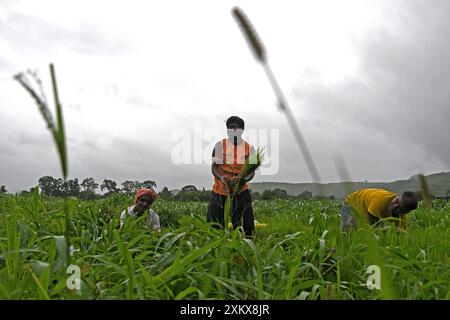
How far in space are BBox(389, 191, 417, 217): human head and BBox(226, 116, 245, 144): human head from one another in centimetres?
175

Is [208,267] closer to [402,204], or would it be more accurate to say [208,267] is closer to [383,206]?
[402,204]

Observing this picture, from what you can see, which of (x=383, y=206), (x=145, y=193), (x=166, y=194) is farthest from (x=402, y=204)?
(x=166, y=194)

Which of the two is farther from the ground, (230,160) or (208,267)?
(230,160)

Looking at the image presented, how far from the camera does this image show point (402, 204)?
4.64m

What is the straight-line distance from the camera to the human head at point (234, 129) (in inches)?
196

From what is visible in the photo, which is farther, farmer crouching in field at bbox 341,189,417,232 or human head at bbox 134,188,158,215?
human head at bbox 134,188,158,215

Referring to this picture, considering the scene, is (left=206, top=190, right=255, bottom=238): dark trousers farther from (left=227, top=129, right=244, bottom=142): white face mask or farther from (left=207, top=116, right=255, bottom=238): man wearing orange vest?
(left=227, top=129, right=244, bottom=142): white face mask

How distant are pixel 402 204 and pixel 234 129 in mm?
1877

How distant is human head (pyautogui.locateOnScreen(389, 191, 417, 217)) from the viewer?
4.59m

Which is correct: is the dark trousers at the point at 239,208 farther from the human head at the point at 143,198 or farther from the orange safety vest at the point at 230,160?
the human head at the point at 143,198

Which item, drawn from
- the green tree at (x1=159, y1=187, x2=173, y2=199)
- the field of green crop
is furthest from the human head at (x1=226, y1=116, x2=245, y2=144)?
the green tree at (x1=159, y1=187, x2=173, y2=199)

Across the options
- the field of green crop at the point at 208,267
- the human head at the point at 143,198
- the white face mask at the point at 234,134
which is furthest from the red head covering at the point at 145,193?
the field of green crop at the point at 208,267
